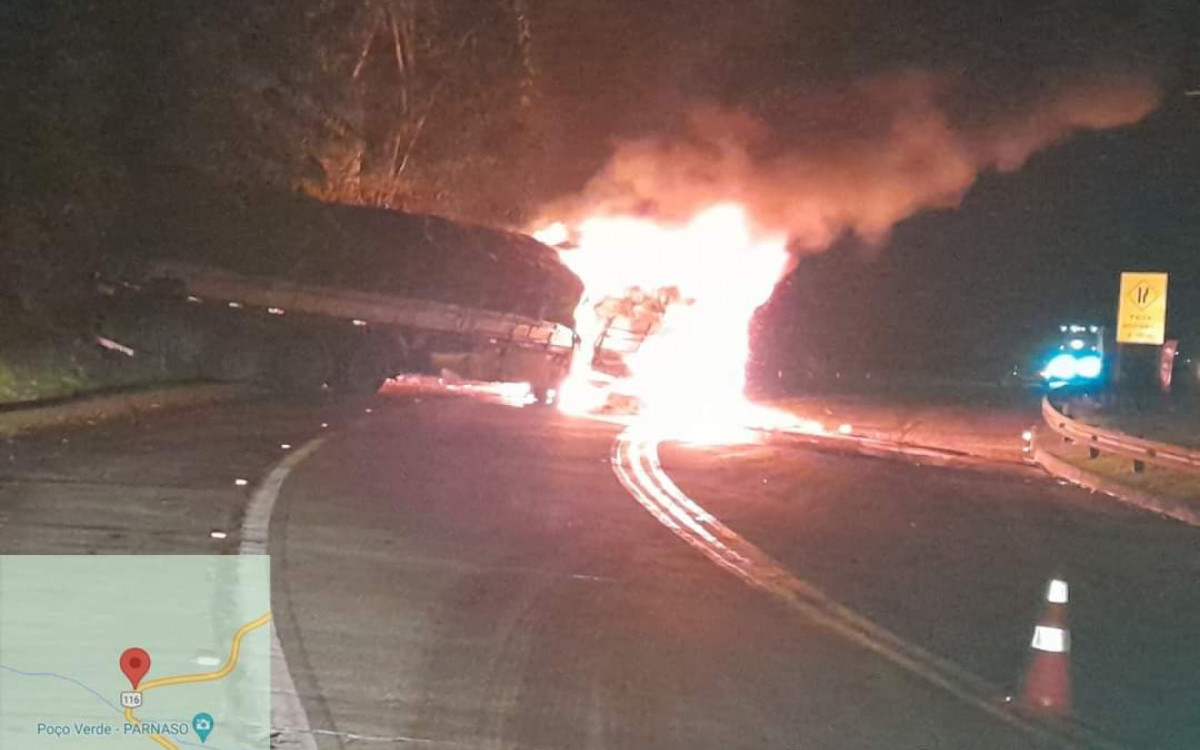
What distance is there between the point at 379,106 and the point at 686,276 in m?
9.07

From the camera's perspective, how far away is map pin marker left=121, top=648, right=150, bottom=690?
23.6 ft

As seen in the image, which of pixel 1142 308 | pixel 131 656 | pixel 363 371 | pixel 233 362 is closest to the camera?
pixel 131 656

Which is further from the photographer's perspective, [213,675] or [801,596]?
[801,596]

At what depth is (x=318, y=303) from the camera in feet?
89.0

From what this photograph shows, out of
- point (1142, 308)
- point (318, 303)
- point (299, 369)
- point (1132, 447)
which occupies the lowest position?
point (1132, 447)

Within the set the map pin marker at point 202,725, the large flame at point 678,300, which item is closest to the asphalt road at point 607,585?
the map pin marker at point 202,725

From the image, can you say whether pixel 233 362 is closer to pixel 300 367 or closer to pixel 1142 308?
pixel 300 367

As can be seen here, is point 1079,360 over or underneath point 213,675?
over

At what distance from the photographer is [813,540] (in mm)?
14312

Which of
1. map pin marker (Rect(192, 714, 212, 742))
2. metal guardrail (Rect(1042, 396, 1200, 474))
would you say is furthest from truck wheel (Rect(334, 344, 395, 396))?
map pin marker (Rect(192, 714, 212, 742))

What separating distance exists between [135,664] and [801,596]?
17.7 feet

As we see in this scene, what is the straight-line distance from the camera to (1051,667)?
30.0 ft

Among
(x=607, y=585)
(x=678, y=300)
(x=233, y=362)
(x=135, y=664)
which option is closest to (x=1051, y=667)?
(x=607, y=585)

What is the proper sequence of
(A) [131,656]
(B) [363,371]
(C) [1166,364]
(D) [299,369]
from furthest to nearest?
(C) [1166,364], (B) [363,371], (D) [299,369], (A) [131,656]
